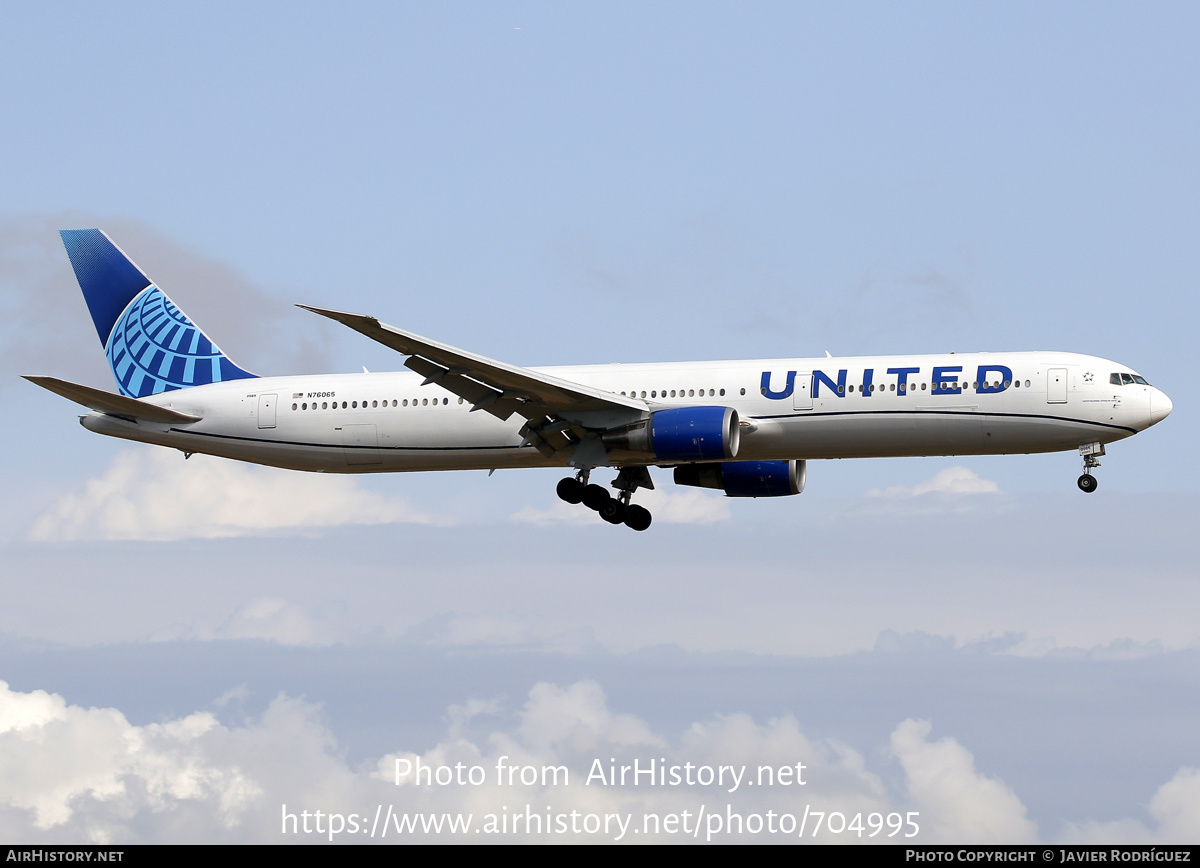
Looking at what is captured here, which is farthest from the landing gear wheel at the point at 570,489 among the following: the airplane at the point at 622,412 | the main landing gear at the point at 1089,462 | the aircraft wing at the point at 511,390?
the main landing gear at the point at 1089,462

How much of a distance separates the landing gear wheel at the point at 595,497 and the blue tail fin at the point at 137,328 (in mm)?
10961

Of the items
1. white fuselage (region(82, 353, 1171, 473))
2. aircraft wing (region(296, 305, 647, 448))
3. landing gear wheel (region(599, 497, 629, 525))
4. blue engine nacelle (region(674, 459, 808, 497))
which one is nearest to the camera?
aircraft wing (region(296, 305, 647, 448))

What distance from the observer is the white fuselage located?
36000 mm

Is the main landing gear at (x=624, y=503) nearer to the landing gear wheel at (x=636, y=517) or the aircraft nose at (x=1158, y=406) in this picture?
the landing gear wheel at (x=636, y=517)

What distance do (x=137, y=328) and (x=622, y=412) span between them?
17121mm

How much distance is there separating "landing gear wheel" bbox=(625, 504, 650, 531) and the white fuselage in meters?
3.43

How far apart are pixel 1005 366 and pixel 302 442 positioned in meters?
19.4

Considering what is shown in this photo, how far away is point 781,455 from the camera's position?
37.7m

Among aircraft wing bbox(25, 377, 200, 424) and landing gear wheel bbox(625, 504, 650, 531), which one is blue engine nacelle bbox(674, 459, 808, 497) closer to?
landing gear wheel bbox(625, 504, 650, 531)

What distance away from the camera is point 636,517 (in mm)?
42094

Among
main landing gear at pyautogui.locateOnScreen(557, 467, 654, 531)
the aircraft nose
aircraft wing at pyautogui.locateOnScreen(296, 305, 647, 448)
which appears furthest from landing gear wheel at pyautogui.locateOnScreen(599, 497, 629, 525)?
the aircraft nose
